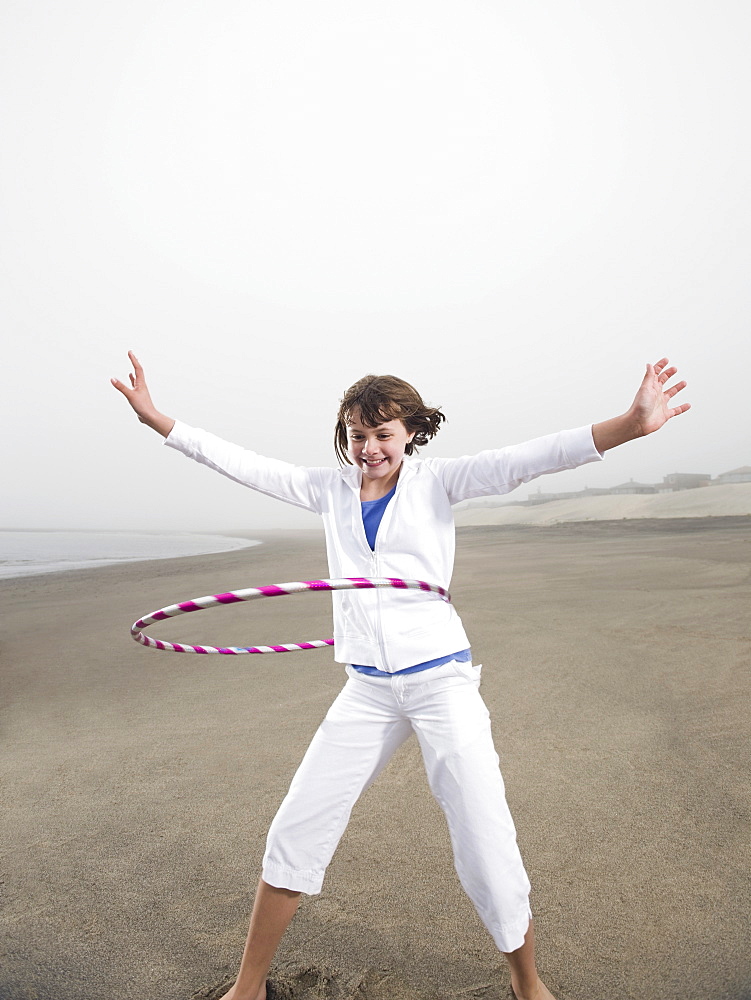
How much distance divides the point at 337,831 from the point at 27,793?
10.6 feet

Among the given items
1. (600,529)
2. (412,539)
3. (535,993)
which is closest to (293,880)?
(535,993)

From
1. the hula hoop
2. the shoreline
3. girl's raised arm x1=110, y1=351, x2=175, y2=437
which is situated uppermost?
girl's raised arm x1=110, y1=351, x2=175, y2=437

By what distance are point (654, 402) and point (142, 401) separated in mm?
2243

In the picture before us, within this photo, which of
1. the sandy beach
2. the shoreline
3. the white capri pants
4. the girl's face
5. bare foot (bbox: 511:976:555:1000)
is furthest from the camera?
the shoreline

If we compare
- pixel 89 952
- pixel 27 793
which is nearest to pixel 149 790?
pixel 27 793

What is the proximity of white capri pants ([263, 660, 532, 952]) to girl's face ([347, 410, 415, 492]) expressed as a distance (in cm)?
79

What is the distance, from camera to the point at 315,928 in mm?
3207

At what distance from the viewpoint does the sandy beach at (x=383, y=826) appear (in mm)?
2959

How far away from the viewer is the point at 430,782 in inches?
98.7

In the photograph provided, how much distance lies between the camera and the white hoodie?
2.59 metres

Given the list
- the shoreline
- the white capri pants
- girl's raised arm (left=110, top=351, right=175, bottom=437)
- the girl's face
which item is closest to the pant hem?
the white capri pants

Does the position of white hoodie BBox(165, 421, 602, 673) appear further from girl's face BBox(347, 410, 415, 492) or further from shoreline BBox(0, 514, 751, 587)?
shoreline BBox(0, 514, 751, 587)

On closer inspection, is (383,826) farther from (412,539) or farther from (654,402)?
(654,402)

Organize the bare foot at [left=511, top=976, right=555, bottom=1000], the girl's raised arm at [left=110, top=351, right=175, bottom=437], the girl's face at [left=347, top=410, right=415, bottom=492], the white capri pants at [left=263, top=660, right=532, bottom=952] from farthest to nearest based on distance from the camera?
the girl's raised arm at [left=110, top=351, right=175, bottom=437], the girl's face at [left=347, top=410, right=415, bottom=492], the bare foot at [left=511, top=976, right=555, bottom=1000], the white capri pants at [left=263, top=660, right=532, bottom=952]
